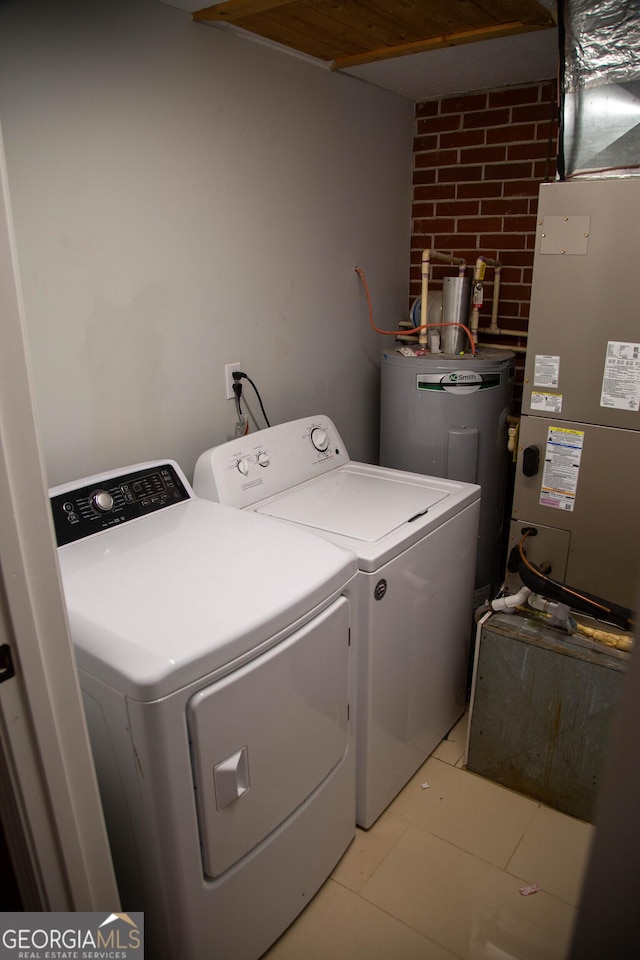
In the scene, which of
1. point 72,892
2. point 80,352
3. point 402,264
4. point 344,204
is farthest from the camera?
point 402,264

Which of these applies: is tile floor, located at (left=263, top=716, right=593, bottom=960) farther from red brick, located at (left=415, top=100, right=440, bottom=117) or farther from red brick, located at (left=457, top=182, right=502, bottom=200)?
red brick, located at (left=415, top=100, right=440, bottom=117)

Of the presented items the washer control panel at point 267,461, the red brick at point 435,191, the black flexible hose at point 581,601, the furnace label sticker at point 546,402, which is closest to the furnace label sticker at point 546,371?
the furnace label sticker at point 546,402

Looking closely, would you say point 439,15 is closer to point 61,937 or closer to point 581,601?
point 581,601

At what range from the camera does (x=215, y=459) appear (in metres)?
1.95

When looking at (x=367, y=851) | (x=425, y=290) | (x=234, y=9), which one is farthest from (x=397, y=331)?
(x=367, y=851)

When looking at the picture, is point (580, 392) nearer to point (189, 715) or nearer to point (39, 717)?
point (189, 715)

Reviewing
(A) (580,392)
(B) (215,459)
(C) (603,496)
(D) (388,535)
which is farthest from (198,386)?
A: (C) (603,496)

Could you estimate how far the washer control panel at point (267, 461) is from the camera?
1953mm

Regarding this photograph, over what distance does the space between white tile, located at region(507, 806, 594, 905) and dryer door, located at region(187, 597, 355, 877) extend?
2.33ft

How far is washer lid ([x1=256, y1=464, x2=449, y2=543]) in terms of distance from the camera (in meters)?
1.81

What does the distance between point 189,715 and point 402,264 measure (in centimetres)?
240

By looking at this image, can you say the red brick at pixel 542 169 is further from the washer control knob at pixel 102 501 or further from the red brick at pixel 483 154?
the washer control knob at pixel 102 501

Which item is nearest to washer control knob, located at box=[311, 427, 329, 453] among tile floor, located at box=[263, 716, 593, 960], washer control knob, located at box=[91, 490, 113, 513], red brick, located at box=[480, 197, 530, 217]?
washer control knob, located at box=[91, 490, 113, 513]

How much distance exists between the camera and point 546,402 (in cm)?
209
